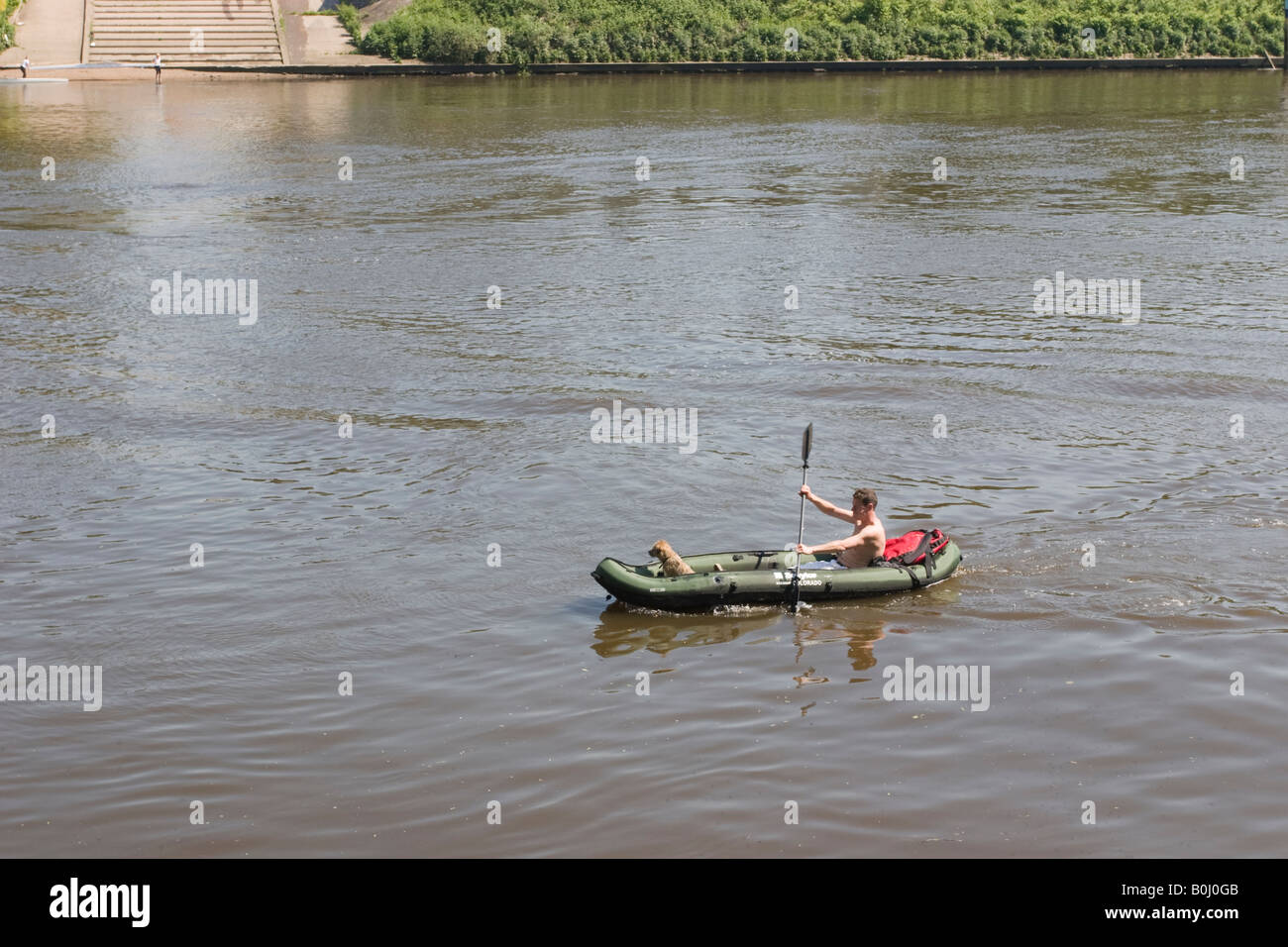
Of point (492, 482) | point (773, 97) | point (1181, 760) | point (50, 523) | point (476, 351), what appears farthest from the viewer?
point (773, 97)

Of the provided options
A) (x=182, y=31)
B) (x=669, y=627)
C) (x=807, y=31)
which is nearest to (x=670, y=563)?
(x=669, y=627)

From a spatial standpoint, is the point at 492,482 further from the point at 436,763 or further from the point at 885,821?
the point at 885,821

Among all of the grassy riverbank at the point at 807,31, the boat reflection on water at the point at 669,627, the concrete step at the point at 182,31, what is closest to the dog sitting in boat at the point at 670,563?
the boat reflection on water at the point at 669,627

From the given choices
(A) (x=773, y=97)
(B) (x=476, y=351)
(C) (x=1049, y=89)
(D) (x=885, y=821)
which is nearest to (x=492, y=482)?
(B) (x=476, y=351)

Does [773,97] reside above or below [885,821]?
above

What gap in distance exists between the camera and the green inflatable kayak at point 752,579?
13.1 metres

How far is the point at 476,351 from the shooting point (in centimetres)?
2183

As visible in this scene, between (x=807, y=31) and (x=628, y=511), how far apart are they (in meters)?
53.3

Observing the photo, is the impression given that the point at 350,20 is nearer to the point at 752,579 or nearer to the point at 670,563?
the point at 670,563

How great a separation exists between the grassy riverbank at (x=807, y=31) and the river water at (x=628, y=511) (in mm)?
30630

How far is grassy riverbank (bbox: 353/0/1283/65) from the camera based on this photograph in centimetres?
6356

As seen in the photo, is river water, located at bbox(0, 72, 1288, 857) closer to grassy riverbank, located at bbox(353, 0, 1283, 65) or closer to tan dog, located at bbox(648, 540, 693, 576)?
tan dog, located at bbox(648, 540, 693, 576)
